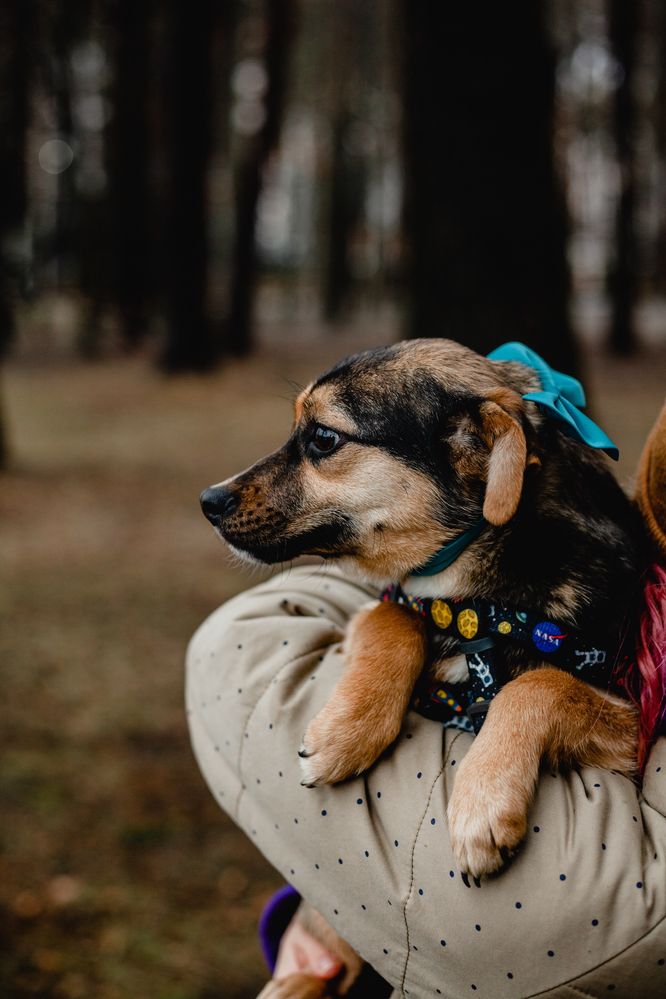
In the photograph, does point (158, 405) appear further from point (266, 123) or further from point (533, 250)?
point (533, 250)

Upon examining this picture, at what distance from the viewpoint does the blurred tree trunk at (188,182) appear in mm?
16703

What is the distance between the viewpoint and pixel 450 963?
1.82 m

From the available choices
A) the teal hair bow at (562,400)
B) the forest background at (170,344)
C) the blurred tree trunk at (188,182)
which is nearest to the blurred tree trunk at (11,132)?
the forest background at (170,344)

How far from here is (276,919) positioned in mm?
2746

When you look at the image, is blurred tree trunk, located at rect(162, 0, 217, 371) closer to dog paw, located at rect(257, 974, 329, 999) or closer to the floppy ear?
the floppy ear

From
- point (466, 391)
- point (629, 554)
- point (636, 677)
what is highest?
point (466, 391)

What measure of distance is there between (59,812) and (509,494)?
4.02 m

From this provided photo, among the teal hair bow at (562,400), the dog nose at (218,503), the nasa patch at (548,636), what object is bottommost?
the nasa patch at (548,636)

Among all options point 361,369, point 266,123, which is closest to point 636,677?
point 361,369

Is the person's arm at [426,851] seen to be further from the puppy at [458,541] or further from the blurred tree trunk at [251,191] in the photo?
the blurred tree trunk at [251,191]

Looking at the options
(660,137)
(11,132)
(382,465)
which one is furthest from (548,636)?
(660,137)

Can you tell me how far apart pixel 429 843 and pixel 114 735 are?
4508mm

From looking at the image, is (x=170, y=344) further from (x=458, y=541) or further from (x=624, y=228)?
(x=458, y=541)

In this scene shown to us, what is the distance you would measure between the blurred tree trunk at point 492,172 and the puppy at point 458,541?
411 centimetres
